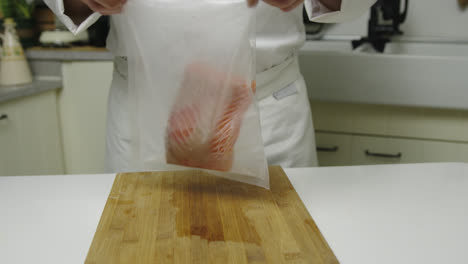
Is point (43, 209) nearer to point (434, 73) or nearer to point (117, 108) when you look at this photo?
point (117, 108)

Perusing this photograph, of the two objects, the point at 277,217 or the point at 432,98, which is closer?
the point at 277,217

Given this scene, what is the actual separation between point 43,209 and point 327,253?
0.37 meters

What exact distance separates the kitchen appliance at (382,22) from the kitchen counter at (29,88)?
110 centimetres

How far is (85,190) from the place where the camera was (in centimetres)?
59

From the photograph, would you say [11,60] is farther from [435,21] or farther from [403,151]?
[435,21]

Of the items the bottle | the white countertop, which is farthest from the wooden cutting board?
the bottle

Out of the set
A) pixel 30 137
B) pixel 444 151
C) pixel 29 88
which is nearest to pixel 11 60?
pixel 29 88

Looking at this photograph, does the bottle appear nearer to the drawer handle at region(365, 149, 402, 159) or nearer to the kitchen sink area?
the kitchen sink area

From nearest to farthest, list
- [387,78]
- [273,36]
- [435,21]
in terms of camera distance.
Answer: [273,36]
[387,78]
[435,21]

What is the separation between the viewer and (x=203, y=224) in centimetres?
49

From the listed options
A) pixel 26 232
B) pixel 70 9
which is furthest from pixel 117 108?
pixel 26 232

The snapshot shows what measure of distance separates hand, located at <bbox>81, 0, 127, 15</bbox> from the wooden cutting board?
0.82 feet

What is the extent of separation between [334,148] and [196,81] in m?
0.89

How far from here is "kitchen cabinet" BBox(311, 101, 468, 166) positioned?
124cm
